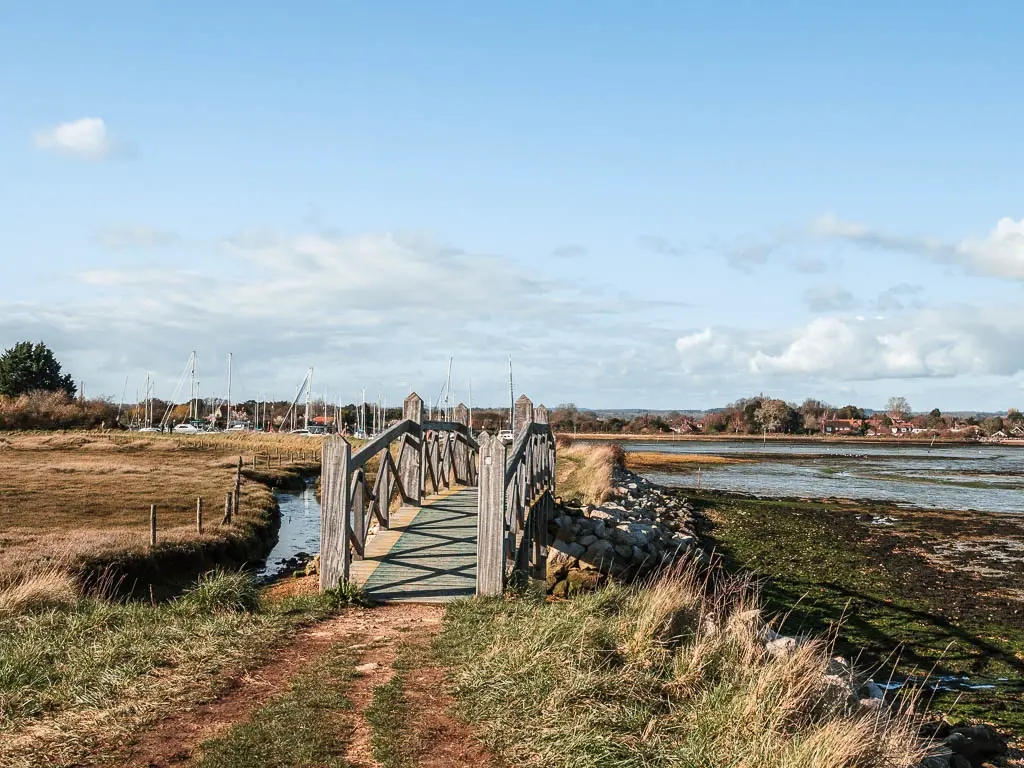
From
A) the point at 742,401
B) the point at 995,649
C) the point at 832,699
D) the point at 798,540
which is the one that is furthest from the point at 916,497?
the point at 742,401

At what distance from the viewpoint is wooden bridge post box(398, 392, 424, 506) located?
1500 cm

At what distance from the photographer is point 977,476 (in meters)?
54.6

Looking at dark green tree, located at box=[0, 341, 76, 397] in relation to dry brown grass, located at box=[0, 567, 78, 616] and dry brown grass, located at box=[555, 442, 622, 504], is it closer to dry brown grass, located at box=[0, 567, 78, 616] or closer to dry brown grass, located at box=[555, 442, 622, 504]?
dry brown grass, located at box=[555, 442, 622, 504]

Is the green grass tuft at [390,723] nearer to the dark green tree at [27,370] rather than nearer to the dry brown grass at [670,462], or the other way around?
the dry brown grass at [670,462]

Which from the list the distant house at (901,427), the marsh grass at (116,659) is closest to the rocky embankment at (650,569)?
the marsh grass at (116,659)

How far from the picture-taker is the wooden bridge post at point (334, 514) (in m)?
9.34

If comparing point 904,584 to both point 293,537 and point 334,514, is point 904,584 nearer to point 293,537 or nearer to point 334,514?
point 334,514

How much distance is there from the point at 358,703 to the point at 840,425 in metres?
158

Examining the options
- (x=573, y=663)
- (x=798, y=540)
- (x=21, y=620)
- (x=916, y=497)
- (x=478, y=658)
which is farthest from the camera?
(x=916, y=497)

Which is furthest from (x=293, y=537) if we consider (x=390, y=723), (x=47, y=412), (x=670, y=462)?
(x=47, y=412)

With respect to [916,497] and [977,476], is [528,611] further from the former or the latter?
[977,476]

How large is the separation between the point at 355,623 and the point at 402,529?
14.8ft

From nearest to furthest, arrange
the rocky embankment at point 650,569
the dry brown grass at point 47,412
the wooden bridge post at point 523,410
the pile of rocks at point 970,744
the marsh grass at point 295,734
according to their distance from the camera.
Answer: the marsh grass at point 295,734
the rocky embankment at point 650,569
the pile of rocks at point 970,744
the wooden bridge post at point 523,410
the dry brown grass at point 47,412

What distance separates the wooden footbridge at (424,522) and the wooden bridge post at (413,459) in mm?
18
